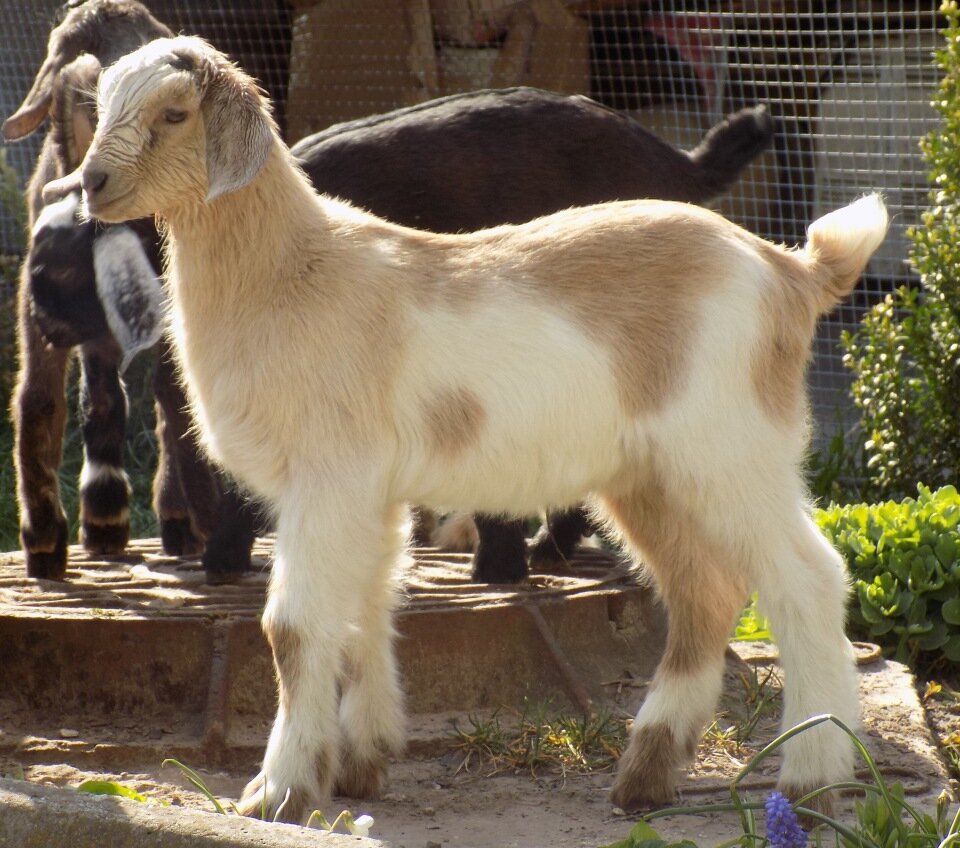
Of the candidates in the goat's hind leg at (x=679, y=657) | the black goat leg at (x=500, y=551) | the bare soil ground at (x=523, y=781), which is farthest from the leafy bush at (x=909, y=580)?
the goat's hind leg at (x=679, y=657)

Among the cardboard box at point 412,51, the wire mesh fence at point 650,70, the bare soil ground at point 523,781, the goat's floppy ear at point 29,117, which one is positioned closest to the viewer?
the bare soil ground at point 523,781

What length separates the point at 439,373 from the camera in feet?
10.2

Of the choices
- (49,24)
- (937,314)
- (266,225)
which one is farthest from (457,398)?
(49,24)

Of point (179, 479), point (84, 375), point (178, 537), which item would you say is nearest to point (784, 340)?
point (179, 479)

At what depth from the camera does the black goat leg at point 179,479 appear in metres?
4.58

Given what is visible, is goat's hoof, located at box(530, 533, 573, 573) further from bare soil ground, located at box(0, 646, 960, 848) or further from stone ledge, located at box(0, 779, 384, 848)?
stone ledge, located at box(0, 779, 384, 848)

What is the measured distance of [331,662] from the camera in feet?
9.89

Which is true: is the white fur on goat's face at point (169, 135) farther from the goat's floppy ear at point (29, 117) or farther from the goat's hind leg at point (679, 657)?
the goat's floppy ear at point (29, 117)

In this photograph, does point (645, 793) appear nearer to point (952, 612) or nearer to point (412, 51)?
point (952, 612)

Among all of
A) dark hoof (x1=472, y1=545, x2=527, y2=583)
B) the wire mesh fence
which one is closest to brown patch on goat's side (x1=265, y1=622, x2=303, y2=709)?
dark hoof (x1=472, y1=545, x2=527, y2=583)

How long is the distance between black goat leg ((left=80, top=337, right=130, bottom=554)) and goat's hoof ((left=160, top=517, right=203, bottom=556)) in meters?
0.16

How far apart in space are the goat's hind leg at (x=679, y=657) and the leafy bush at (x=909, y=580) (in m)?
1.48

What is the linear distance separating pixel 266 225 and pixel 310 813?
130 cm

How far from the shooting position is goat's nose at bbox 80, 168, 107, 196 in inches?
117
